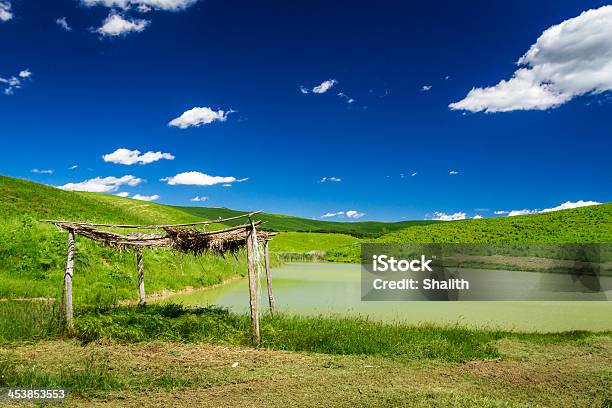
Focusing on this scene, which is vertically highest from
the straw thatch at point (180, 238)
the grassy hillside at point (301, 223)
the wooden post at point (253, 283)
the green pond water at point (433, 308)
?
the grassy hillside at point (301, 223)

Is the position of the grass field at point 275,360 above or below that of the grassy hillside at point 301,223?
below

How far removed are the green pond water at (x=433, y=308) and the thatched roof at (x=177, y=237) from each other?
169 inches

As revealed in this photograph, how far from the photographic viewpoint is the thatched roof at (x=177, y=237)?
1189cm

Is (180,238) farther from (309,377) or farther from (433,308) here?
(433,308)

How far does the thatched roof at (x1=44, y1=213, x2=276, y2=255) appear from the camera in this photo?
11891mm

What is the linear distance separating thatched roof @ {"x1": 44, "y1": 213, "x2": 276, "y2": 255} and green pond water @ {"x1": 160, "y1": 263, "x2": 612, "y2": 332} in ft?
14.1

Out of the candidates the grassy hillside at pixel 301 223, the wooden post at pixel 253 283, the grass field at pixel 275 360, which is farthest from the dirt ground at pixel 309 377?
the grassy hillside at pixel 301 223

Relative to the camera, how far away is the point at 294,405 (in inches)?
276

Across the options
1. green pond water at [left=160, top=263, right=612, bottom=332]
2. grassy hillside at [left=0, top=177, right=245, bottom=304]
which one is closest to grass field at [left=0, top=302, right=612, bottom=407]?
green pond water at [left=160, top=263, right=612, bottom=332]

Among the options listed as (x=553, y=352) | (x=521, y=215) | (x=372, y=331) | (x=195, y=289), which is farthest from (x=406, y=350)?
(x=521, y=215)

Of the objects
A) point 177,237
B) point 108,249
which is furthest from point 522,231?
point 177,237

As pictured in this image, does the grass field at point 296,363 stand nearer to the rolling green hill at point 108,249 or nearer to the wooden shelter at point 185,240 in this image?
the wooden shelter at point 185,240

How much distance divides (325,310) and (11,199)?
25.5m

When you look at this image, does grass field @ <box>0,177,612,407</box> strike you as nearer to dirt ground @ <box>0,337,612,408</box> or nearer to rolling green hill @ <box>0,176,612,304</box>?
dirt ground @ <box>0,337,612,408</box>
